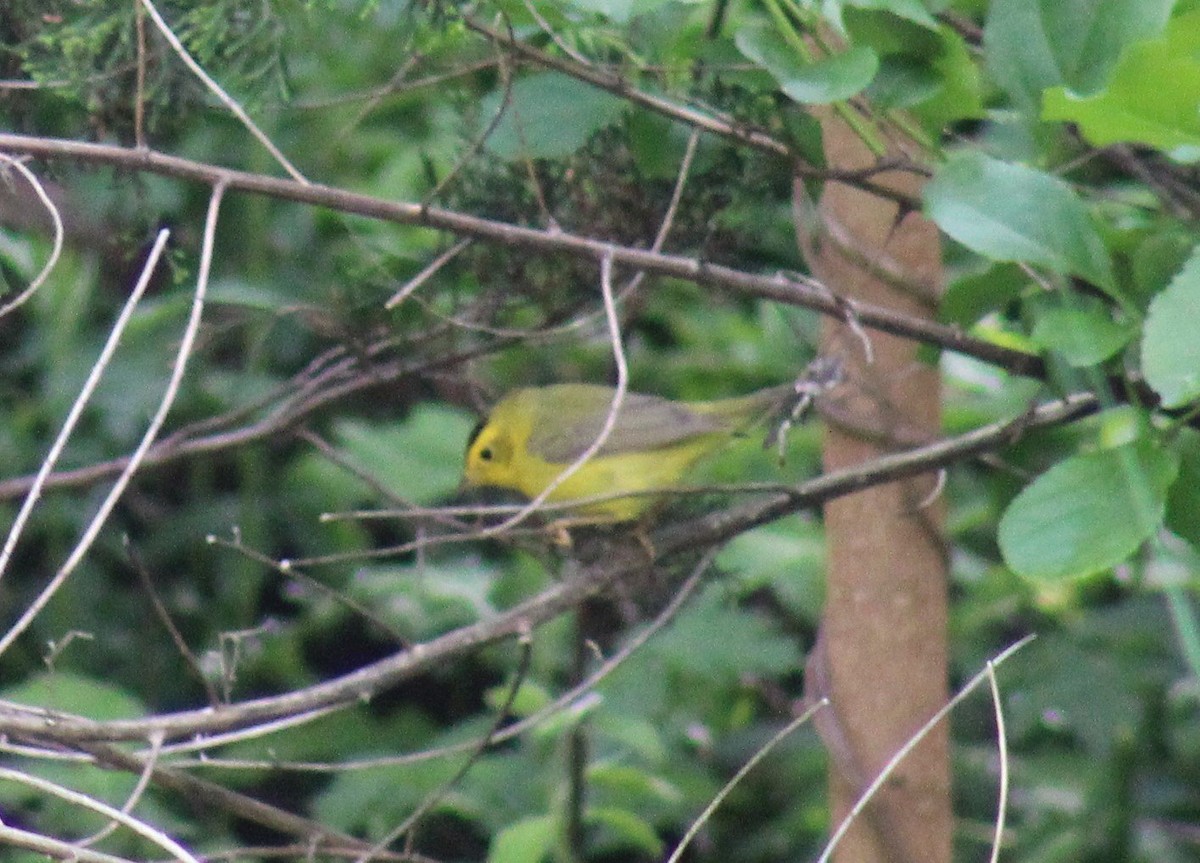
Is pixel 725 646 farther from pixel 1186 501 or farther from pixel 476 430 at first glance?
pixel 1186 501

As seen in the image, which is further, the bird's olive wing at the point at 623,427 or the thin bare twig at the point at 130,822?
the bird's olive wing at the point at 623,427

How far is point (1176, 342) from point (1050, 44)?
0.38 m

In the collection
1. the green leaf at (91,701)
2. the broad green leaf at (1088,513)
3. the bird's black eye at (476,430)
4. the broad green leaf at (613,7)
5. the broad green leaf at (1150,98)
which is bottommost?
A: the green leaf at (91,701)

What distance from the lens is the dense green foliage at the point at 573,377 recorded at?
5.27ft

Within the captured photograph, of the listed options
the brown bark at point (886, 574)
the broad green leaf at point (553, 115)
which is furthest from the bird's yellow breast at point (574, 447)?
the broad green leaf at point (553, 115)

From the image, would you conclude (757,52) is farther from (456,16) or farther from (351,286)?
(351,286)

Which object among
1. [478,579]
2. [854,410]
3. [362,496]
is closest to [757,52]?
[854,410]

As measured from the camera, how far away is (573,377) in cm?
398

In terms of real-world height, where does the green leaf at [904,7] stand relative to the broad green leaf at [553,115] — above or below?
above

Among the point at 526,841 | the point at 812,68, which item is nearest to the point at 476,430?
the point at 526,841

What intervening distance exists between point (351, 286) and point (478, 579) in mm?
960

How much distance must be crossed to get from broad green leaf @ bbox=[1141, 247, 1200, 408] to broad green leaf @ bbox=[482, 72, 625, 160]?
68 cm

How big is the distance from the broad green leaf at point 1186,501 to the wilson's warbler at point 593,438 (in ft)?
3.58

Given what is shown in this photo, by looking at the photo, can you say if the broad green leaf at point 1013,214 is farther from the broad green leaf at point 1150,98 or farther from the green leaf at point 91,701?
the green leaf at point 91,701
